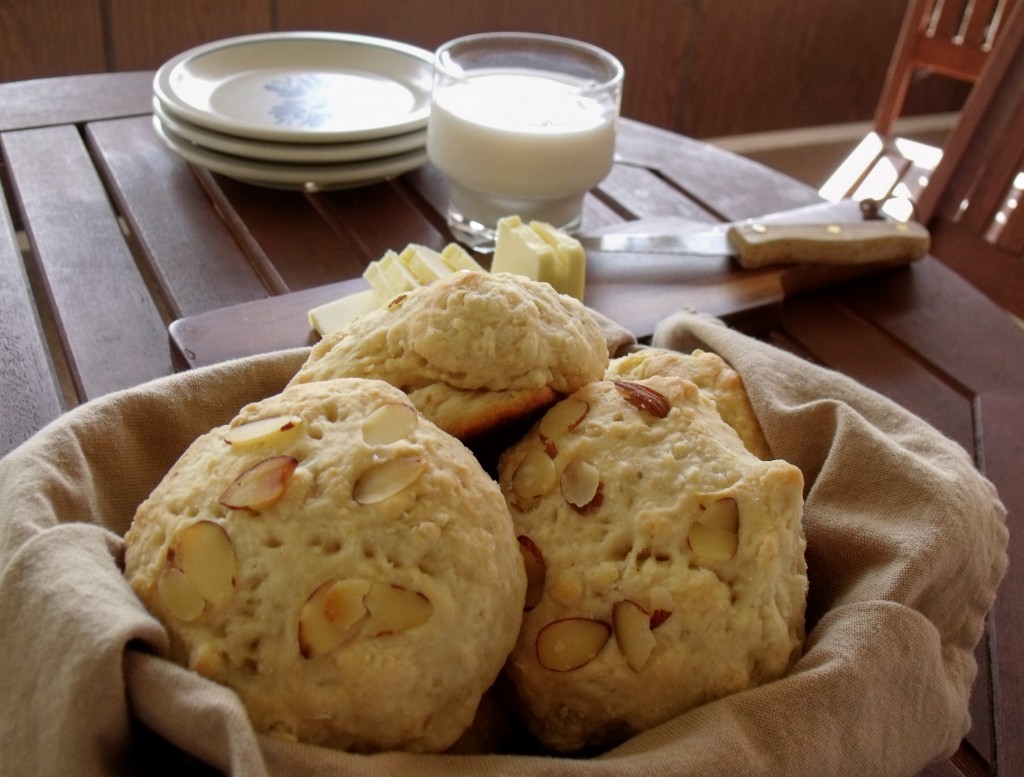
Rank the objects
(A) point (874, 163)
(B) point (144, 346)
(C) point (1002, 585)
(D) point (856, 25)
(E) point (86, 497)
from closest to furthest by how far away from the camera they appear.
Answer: (E) point (86, 497) → (C) point (1002, 585) → (B) point (144, 346) → (A) point (874, 163) → (D) point (856, 25)

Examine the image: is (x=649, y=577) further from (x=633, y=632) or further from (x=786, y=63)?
(x=786, y=63)

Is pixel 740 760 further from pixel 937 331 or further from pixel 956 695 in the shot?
pixel 937 331

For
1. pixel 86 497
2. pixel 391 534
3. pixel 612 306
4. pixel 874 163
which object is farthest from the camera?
pixel 874 163

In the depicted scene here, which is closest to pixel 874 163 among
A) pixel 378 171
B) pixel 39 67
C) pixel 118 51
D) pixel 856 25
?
pixel 856 25

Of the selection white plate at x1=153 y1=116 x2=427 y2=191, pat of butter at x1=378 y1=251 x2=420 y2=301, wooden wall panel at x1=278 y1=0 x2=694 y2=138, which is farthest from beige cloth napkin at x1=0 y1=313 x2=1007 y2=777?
wooden wall panel at x1=278 y1=0 x2=694 y2=138

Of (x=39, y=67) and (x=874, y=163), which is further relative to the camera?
(x=874, y=163)

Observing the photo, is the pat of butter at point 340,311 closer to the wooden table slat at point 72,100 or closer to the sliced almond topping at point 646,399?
the sliced almond topping at point 646,399
